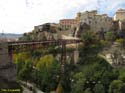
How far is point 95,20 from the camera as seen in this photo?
158 feet

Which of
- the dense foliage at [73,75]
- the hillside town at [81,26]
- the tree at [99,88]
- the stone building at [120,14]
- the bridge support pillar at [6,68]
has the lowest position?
the tree at [99,88]

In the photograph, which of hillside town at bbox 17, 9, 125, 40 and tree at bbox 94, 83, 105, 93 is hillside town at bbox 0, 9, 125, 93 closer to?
tree at bbox 94, 83, 105, 93

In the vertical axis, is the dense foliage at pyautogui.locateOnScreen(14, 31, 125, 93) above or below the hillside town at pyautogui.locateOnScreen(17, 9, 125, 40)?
below

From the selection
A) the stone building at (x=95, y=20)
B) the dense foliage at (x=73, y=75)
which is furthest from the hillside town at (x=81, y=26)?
the dense foliage at (x=73, y=75)

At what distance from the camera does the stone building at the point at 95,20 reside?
4631 centimetres

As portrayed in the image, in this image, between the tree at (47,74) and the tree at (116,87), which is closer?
the tree at (116,87)

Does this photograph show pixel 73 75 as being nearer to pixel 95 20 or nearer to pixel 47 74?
pixel 47 74

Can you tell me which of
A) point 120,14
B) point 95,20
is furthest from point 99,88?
point 120,14

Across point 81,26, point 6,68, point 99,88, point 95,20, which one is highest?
point 95,20

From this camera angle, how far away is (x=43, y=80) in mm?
28062

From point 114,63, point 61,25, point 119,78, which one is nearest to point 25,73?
point 119,78

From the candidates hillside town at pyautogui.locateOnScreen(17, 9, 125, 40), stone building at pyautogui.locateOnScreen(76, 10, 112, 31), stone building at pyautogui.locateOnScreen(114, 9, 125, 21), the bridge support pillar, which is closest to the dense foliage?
hillside town at pyautogui.locateOnScreen(17, 9, 125, 40)

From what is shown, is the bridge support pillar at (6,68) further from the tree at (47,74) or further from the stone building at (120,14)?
the stone building at (120,14)

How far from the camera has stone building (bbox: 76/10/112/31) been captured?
152 ft
